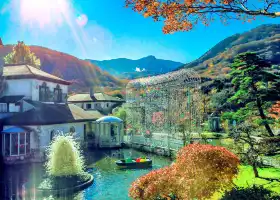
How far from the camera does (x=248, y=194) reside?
9.10m

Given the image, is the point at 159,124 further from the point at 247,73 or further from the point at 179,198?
the point at 179,198

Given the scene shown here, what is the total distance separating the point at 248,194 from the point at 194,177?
1826 mm

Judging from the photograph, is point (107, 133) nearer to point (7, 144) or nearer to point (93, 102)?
point (7, 144)

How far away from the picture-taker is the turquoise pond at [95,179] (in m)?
13.8

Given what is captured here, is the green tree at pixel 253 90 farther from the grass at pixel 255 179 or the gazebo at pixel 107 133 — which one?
the gazebo at pixel 107 133

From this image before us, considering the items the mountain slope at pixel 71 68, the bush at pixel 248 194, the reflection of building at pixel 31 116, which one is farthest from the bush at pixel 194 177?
the mountain slope at pixel 71 68

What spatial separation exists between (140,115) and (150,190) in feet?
88.0

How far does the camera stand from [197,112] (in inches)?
1293

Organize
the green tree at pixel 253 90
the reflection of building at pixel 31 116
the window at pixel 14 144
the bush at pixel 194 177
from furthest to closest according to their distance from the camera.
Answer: the reflection of building at pixel 31 116, the window at pixel 14 144, the green tree at pixel 253 90, the bush at pixel 194 177

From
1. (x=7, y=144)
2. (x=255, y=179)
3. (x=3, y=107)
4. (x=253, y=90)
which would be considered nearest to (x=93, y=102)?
(x=3, y=107)

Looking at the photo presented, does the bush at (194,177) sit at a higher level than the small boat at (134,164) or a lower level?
higher

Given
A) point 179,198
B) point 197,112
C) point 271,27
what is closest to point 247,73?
point 179,198

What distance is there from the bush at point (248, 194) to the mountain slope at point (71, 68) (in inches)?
4495

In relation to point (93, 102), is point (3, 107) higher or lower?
lower
